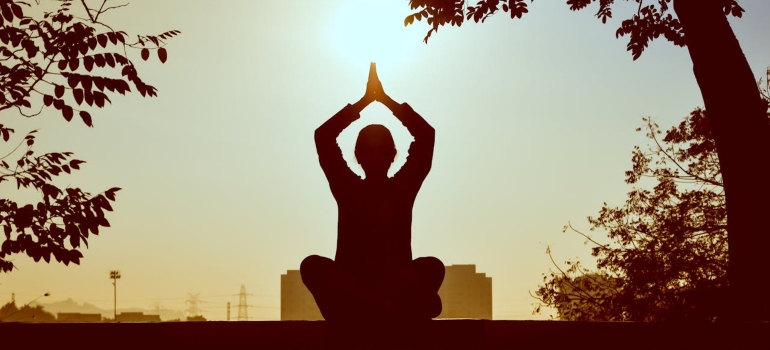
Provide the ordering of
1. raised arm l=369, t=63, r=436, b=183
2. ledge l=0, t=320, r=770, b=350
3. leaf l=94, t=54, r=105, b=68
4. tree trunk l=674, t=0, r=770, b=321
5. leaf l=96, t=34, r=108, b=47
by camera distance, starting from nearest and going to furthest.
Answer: ledge l=0, t=320, r=770, b=350 < raised arm l=369, t=63, r=436, b=183 < leaf l=94, t=54, r=105, b=68 < leaf l=96, t=34, r=108, b=47 < tree trunk l=674, t=0, r=770, b=321

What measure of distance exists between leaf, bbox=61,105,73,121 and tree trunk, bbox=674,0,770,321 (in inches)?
284

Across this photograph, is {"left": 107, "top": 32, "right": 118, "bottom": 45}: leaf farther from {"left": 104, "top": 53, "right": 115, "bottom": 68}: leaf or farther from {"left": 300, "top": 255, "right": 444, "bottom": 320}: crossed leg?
{"left": 300, "top": 255, "right": 444, "bottom": 320}: crossed leg

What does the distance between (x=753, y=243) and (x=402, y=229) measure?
536cm

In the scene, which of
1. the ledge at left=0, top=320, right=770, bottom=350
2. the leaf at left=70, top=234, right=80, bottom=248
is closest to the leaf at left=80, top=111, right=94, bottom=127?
the leaf at left=70, top=234, right=80, bottom=248

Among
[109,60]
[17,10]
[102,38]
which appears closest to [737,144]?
[109,60]

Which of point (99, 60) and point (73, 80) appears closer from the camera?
point (73, 80)

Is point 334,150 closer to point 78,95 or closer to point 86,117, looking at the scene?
point 86,117

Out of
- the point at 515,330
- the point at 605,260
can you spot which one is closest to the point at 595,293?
the point at 605,260

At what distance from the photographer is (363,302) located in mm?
5188

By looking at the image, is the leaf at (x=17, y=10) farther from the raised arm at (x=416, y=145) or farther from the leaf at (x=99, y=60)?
the raised arm at (x=416, y=145)

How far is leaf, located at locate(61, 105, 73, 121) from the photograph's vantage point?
23.0 ft

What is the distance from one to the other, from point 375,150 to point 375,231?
60 cm

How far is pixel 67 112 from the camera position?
7016 mm

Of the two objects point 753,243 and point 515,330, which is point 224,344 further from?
point 753,243
